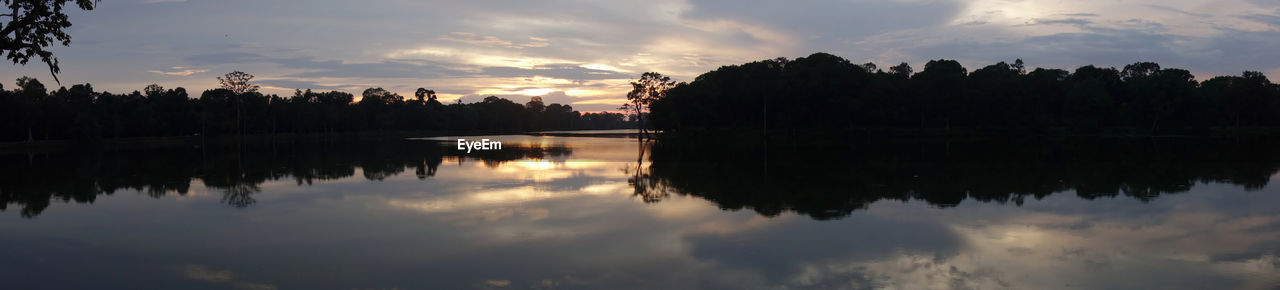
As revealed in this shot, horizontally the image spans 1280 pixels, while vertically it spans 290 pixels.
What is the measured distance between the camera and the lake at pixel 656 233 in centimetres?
938

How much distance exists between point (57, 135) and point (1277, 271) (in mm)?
93687

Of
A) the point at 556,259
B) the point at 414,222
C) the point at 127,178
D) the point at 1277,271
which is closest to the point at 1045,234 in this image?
the point at 1277,271

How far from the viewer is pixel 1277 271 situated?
955cm

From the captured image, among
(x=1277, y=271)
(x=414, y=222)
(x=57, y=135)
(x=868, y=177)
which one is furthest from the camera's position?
(x=57, y=135)

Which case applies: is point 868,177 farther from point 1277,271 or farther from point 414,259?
point 414,259

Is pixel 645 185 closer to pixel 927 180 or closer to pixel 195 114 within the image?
pixel 927 180

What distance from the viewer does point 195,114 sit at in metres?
90.4

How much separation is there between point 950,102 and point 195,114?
103818mm

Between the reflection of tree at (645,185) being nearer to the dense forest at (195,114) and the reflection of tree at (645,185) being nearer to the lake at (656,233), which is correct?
the lake at (656,233)

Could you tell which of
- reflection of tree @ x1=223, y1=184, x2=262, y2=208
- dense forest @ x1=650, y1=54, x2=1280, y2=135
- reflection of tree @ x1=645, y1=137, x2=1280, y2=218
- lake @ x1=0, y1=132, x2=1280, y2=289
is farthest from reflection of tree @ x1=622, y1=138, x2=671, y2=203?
dense forest @ x1=650, y1=54, x2=1280, y2=135

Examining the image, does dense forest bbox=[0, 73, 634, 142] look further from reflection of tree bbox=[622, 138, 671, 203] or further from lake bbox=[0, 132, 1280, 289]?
reflection of tree bbox=[622, 138, 671, 203]

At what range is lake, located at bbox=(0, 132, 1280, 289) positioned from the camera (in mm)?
9375

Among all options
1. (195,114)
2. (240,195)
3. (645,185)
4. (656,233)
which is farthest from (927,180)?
(195,114)

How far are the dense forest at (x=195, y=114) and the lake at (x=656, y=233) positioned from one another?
57.8 m
